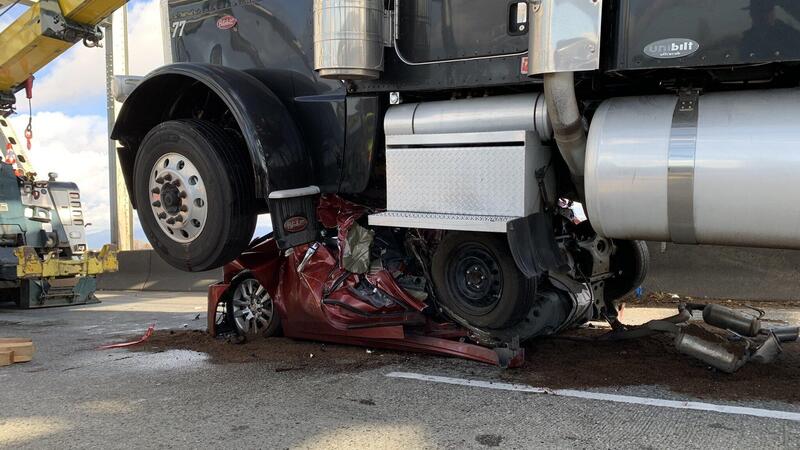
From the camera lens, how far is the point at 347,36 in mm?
3631

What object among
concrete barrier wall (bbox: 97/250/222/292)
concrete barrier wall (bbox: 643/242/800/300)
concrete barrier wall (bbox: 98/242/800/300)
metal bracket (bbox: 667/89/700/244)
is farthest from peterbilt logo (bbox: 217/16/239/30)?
concrete barrier wall (bbox: 97/250/222/292)

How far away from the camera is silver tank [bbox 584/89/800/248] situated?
9.62 feet

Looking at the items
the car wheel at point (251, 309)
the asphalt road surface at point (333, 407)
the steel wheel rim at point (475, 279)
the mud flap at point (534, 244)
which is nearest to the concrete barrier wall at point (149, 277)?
the car wheel at point (251, 309)

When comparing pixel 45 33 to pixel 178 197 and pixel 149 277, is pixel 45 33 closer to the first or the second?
pixel 178 197

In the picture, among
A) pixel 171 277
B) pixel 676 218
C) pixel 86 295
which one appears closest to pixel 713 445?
pixel 676 218

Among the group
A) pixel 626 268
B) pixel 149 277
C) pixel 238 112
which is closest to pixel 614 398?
pixel 626 268

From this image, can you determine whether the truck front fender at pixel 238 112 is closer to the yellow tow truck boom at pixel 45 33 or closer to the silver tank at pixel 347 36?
the silver tank at pixel 347 36

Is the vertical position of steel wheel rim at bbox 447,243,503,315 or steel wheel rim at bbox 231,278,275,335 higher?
steel wheel rim at bbox 447,243,503,315

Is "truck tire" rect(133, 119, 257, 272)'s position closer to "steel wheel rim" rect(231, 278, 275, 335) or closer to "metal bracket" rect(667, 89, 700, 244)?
"steel wheel rim" rect(231, 278, 275, 335)

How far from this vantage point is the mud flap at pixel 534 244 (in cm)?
357

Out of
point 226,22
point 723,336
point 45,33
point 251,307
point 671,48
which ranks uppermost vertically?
point 45,33

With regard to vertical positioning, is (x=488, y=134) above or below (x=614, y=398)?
above

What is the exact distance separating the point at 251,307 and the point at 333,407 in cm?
206

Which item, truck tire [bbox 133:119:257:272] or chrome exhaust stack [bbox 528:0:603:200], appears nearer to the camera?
chrome exhaust stack [bbox 528:0:603:200]
